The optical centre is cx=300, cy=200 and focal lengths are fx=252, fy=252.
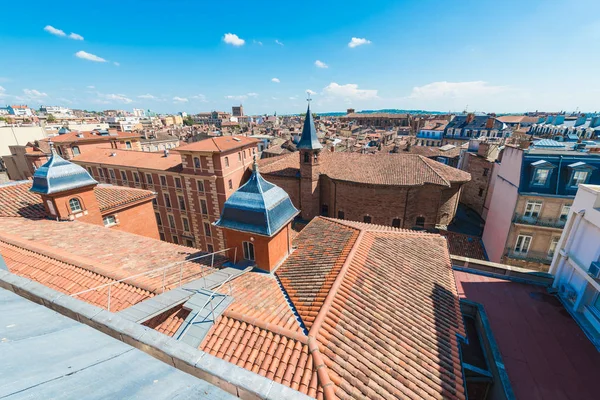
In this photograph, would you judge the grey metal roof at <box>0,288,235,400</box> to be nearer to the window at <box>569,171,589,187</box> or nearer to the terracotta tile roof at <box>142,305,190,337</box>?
the terracotta tile roof at <box>142,305,190,337</box>

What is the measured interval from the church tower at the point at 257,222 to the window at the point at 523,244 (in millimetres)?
20440

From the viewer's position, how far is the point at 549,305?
13062mm

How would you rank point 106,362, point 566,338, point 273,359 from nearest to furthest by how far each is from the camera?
point 106,362 → point 273,359 → point 566,338

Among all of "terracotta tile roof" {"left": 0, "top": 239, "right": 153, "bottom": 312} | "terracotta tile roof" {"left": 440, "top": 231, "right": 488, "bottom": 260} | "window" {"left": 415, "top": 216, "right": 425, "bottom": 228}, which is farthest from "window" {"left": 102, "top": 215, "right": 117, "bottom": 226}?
"window" {"left": 415, "top": 216, "right": 425, "bottom": 228}

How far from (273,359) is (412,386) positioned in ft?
12.5

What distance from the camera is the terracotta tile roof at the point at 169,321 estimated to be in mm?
7391

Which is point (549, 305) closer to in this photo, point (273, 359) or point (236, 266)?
point (273, 359)

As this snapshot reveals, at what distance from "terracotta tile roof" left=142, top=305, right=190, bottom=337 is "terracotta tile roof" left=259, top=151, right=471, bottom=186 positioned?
22.4 m

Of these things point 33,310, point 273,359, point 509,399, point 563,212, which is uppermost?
point 33,310

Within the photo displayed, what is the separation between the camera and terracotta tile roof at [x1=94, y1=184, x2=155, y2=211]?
57.7 feet

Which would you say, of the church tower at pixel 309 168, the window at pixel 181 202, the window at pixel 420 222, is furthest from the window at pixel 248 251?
the window at pixel 420 222

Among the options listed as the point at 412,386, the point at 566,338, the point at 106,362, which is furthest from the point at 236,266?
the point at 566,338

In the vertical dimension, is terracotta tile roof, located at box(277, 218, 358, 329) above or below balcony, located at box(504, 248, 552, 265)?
above

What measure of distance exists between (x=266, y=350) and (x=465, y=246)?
25.4m
